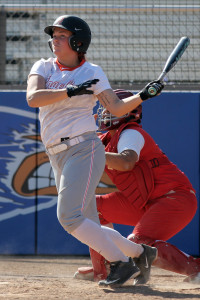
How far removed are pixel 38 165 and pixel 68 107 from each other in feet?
8.21

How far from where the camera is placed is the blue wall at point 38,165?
249 inches

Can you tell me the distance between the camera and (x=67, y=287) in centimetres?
416

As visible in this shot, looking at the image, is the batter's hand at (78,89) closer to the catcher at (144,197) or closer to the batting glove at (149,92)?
the batting glove at (149,92)

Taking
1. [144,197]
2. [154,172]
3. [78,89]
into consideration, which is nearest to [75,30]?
[78,89]

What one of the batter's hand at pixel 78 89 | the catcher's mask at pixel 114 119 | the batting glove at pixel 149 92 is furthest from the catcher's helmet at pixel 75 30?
the catcher's mask at pixel 114 119

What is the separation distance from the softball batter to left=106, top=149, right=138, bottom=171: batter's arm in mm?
410

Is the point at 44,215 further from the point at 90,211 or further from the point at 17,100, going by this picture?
the point at 90,211

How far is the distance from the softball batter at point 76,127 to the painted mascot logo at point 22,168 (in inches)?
91.2

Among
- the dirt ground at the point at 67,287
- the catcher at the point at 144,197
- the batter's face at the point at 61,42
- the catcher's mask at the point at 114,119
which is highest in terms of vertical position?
the batter's face at the point at 61,42

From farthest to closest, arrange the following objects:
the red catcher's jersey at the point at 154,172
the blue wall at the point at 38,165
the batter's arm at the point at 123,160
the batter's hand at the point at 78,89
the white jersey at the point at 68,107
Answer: the blue wall at the point at 38,165 → the red catcher's jersey at the point at 154,172 → the batter's arm at the point at 123,160 → the white jersey at the point at 68,107 → the batter's hand at the point at 78,89

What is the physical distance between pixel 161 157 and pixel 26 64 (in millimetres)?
2934

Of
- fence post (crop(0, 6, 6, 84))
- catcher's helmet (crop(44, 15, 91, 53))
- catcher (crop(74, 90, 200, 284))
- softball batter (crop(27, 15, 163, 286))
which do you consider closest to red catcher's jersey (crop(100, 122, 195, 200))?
→ catcher (crop(74, 90, 200, 284))

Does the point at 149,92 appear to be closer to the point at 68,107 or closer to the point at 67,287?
the point at 68,107

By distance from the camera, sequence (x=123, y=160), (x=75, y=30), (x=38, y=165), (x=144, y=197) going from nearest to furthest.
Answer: (x=75, y=30), (x=123, y=160), (x=144, y=197), (x=38, y=165)
